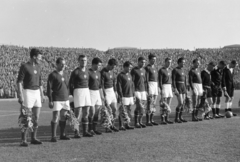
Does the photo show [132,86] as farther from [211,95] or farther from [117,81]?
[211,95]

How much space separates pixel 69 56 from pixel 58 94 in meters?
28.9

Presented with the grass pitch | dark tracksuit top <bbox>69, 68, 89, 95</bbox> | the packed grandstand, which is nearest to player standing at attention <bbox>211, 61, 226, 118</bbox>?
the grass pitch

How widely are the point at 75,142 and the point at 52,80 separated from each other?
1.67m

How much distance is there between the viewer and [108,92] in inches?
419

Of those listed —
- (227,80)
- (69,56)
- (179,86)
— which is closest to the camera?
(179,86)

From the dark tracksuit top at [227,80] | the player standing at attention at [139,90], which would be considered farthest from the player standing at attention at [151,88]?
the dark tracksuit top at [227,80]

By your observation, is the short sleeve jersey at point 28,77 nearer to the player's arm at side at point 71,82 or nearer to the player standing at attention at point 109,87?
the player's arm at side at point 71,82

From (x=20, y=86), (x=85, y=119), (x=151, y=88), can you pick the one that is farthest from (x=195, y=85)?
(x=20, y=86)

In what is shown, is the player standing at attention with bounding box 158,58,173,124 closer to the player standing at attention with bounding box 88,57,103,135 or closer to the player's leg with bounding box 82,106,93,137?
the player standing at attention with bounding box 88,57,103,135

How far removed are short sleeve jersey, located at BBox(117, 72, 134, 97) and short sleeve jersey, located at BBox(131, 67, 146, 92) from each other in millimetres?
368

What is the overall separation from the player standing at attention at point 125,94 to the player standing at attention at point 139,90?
301 mm

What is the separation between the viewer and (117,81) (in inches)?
433

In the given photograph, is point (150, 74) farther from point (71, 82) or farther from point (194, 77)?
point (71, 82)

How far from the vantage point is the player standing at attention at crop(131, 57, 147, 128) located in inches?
449
